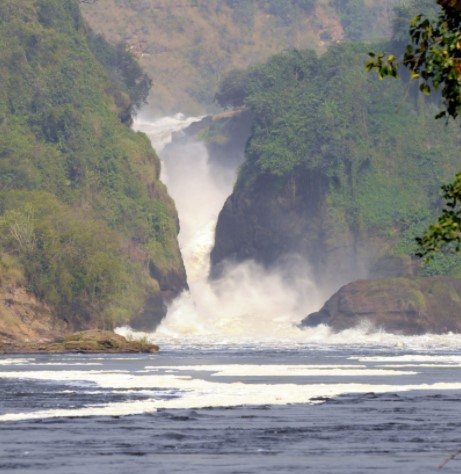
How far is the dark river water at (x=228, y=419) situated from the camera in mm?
46969

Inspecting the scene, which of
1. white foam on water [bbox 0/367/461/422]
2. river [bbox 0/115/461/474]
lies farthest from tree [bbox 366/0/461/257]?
white foam on water [bbox 0/367/461/422]

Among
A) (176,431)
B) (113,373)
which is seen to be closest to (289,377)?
(113,373)

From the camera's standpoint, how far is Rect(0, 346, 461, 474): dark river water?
4697 centimetres

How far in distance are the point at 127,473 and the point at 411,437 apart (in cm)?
1292

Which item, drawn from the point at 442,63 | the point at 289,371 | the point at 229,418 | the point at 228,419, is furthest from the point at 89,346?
the point at 442,63

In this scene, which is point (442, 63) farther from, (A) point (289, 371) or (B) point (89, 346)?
(B) point (89, 346)

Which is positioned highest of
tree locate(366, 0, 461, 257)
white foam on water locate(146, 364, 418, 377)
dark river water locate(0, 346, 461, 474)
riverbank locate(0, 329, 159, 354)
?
tree locate(366, 0, 461, 257)

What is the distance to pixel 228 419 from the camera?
60.8 m

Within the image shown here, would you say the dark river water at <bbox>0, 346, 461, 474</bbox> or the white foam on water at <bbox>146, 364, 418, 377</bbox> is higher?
the white foam on water at <bbox>146, 364, 418, 377</bbox>

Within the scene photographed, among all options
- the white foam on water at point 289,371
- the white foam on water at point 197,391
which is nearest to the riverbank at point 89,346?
the white foam on water at point 289,371

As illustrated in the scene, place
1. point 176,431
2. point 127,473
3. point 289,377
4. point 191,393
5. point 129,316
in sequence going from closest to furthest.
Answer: point 127,473 < point 176,431 < point 191,393 < point 289,377 < point 129,316

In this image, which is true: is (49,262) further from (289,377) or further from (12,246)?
(289,377)

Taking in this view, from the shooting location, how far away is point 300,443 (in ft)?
171

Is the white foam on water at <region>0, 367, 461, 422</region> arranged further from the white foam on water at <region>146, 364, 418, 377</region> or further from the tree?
the tree
